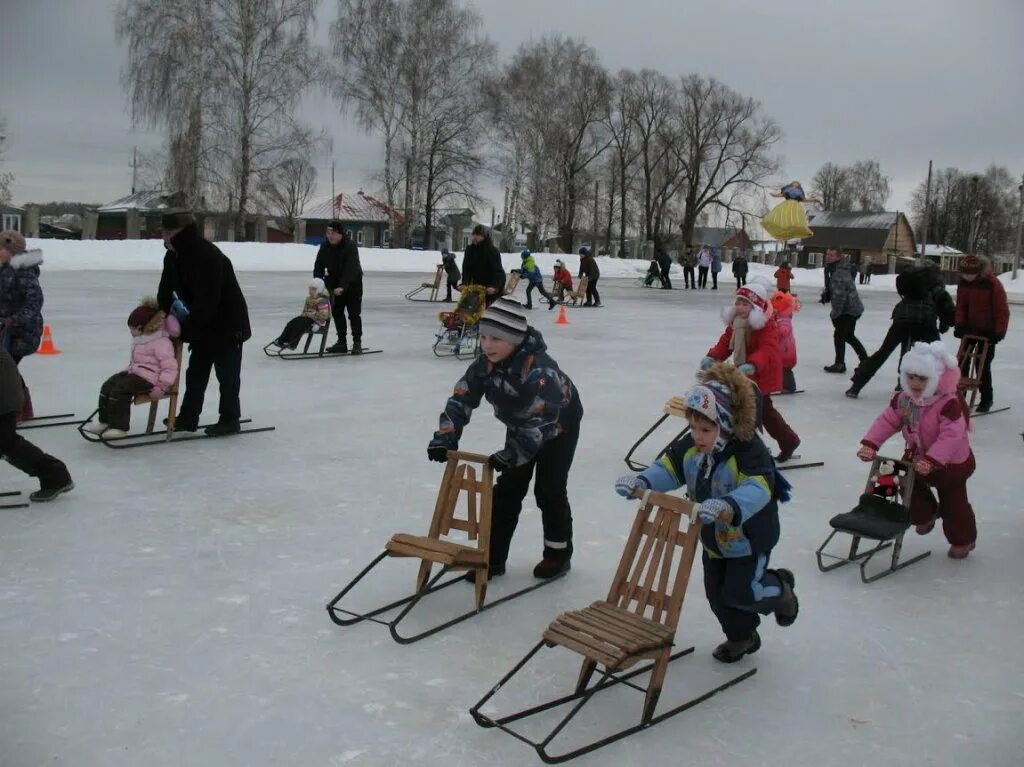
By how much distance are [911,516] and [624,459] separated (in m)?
2.19

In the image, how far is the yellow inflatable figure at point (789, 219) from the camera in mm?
25453

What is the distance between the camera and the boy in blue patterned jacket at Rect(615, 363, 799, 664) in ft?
10.5

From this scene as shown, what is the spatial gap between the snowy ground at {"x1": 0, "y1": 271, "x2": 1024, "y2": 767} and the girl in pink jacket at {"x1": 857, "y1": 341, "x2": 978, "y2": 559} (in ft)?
0.74

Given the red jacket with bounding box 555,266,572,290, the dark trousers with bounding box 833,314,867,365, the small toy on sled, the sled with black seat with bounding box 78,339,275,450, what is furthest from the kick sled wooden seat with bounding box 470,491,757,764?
the red jacket with bounding box 555,266,572,290

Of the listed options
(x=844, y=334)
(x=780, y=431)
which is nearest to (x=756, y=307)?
(x=780, y=431)

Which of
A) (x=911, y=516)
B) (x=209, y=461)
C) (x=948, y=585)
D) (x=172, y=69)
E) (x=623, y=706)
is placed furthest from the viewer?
(x=172, y=69)

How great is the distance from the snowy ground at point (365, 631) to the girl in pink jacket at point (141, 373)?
264mm

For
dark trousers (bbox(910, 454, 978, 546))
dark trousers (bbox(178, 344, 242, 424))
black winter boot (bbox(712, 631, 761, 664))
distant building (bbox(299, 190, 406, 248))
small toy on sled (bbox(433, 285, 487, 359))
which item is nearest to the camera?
black winter boot (bbox(712, 631, 761, 664))

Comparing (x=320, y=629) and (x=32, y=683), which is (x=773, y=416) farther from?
(x=32, y=683)

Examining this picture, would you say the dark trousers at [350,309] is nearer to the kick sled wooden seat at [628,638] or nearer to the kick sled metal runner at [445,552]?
the kick sled metal runner at [445,552]

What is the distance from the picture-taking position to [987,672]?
3.54 metres

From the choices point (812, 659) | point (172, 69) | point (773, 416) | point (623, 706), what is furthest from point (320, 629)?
point (172, 69)

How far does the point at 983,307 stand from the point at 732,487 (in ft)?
21.4

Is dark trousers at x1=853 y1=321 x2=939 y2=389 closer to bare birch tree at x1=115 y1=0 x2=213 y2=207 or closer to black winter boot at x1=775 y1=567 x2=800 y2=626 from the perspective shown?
black winter boot at x1=775 y1=567 x2=800 y2=626
